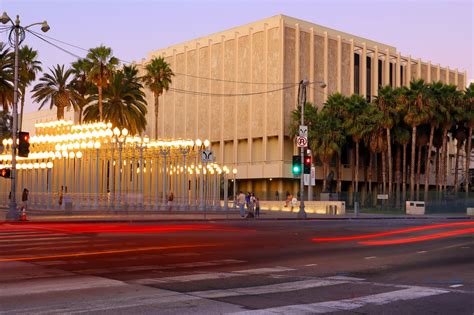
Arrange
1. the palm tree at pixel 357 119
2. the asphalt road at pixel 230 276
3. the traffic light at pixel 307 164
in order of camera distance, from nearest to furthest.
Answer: the asphalt road at pixel 230 276 → the traffic light at pixel 307 164 → the palm tree at pixel 357 119

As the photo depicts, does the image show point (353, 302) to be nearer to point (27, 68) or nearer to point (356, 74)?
point (27, 68)

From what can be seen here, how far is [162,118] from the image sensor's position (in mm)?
85250

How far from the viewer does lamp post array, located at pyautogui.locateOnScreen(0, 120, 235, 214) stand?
145ft

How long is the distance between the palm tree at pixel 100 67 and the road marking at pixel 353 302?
158 feet

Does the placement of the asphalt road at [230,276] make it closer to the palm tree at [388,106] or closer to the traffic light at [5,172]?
the traffic light at [5,172]

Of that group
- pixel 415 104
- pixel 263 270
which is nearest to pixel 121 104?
pixel 415 104

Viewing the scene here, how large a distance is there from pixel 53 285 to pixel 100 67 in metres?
47.7

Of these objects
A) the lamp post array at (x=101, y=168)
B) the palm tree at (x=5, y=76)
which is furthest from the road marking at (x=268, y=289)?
the palm tree at (x=5, y=76)

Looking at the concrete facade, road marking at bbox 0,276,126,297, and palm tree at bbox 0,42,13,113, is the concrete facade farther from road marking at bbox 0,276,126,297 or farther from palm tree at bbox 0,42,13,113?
road marking at bbox 0,276,126,297

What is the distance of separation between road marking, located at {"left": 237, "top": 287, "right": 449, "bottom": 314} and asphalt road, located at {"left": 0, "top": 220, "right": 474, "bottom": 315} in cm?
1

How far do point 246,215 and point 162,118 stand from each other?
4465 cm

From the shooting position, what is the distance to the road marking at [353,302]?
8706 mm

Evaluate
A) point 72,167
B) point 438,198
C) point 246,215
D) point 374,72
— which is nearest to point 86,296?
point 246,215

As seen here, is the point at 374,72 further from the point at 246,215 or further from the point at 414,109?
the point at 246,215
